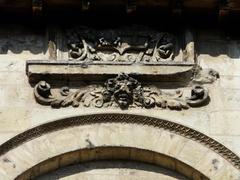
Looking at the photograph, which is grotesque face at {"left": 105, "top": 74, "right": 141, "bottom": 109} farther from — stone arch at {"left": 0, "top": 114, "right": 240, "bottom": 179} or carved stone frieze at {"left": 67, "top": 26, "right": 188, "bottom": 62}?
carved stone frieze at {"left": 67, "top": 26, "right": 188, "bottom": 62}

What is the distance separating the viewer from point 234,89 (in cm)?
1252

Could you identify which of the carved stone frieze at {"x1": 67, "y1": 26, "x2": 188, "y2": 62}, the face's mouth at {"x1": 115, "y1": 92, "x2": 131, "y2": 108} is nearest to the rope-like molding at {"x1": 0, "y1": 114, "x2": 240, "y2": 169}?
the face's mouth at {"x1": 115, "y1": 92, "x2": 131, "y2": 108}

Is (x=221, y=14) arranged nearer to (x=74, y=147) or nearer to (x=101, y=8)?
(x=101, y=8)

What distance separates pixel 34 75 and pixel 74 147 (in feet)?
3.86

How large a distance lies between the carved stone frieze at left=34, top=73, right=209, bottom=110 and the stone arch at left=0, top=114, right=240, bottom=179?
0.80 ft

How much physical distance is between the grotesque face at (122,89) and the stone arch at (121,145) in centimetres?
24

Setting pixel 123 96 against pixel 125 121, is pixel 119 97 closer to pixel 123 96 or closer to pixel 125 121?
pixel 123 96

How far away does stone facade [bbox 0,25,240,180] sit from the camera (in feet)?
38.8

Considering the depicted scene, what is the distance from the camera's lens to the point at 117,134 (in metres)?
12.1

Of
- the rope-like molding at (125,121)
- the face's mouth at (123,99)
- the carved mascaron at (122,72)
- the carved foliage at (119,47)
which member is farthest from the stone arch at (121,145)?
the carved foliage at (119,47)

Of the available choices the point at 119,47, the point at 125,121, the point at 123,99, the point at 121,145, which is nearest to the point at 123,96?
the point at 123,99

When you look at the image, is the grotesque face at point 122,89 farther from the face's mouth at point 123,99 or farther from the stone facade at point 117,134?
the stone facade at point 117,134

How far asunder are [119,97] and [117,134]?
1.72ft

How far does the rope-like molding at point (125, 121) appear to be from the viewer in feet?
38.9
